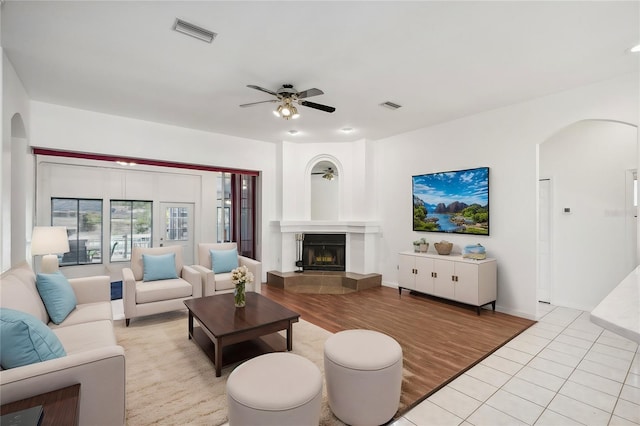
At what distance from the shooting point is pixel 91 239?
6238mm

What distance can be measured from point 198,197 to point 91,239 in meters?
2.23

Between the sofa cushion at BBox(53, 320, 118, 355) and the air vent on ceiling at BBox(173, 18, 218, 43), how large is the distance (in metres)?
2.48

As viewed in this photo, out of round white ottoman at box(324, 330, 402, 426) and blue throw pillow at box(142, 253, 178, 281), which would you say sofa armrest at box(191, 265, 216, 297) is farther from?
round white ottoman at box(324, 330, 402, 426)

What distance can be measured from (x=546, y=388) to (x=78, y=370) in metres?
3.22

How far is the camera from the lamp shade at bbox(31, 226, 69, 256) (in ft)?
11.6

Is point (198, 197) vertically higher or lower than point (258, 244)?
higher

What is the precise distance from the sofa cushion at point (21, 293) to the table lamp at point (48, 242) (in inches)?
33.9

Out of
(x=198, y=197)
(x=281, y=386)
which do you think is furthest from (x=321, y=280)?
(x=281, y=386)

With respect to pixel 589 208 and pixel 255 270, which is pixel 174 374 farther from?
pixel 589 208

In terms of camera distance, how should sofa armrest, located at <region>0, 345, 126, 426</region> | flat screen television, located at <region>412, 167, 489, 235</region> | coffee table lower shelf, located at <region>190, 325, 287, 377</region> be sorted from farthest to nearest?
1. flat screen television, located at <region>412, 167, 489, 235</region>
2. coffee table lower shelf, located at <region>190, 325, 287, 377</region>
3. sofa armrest, located at <region>0, 345, 126, 426</region>

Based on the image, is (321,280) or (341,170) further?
(341,170)

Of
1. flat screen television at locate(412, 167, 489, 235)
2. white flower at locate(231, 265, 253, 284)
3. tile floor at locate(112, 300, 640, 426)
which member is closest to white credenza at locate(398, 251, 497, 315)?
flat screen television at locate(412, 167, 489, 235)

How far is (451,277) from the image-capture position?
174 inches

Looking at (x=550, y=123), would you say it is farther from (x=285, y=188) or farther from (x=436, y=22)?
(x=285, y=188)
